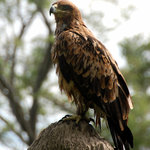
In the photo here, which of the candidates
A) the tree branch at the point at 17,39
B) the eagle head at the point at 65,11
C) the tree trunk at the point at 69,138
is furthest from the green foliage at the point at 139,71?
the tree trunk at the point at 69,138

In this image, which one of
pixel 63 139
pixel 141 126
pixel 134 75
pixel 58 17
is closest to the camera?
pixel 63 139

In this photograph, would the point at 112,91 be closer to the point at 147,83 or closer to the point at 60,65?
the point at 60,65

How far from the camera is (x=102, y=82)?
4.78 meters

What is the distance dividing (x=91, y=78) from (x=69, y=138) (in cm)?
108

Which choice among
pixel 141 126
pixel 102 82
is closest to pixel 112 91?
pixel 102 82

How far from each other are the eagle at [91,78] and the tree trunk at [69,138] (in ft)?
1.23

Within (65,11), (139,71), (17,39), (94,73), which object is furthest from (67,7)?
(139,71)

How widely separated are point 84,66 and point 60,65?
1.11 ft

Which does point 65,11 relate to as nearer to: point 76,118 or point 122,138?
point 76,118

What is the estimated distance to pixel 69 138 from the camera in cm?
405

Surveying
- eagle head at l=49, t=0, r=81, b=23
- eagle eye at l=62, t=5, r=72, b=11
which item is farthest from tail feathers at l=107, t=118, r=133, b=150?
eagle eye at l=62, t=5, r=72, b=11

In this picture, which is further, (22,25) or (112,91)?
(22,25)

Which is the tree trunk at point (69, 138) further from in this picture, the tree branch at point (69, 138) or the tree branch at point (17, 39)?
the tree branch at point (17, 39)

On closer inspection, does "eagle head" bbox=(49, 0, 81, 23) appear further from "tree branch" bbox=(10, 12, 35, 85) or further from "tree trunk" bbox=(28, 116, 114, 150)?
"tree branch" bbox=(10, 12, 35, 85)
